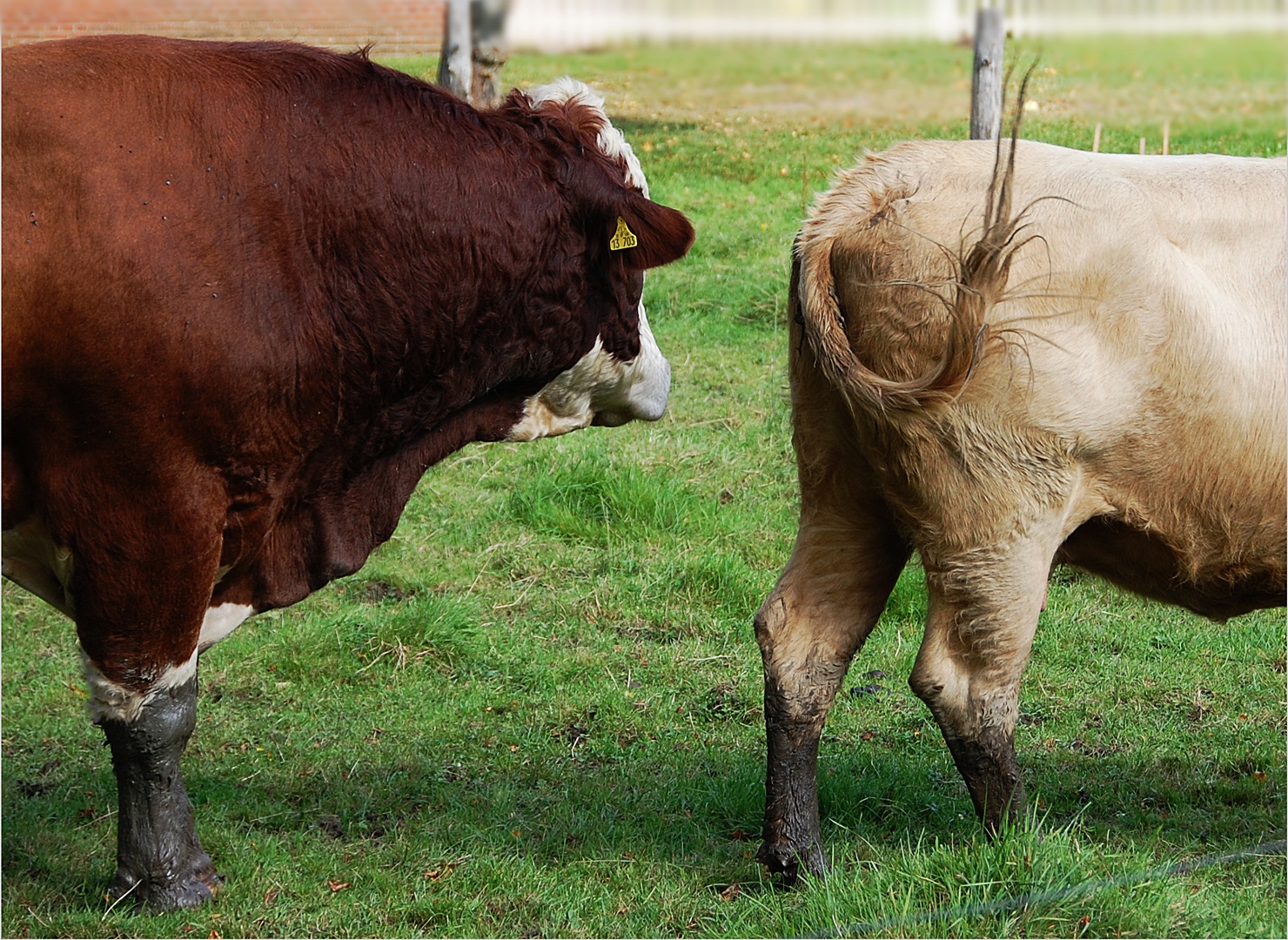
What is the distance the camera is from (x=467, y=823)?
4086mm

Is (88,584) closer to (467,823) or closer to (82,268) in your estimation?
(82,268)

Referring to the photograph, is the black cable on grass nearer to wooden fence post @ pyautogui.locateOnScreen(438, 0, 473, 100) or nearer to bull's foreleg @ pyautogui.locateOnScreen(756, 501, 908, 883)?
bull's foreleg @ pyautogui.locateOnScreen(756, 501, 908, 883)

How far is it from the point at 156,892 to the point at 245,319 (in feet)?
5.13

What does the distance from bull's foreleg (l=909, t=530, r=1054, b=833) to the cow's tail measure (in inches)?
19.0

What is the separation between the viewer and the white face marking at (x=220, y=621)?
3.76 metres

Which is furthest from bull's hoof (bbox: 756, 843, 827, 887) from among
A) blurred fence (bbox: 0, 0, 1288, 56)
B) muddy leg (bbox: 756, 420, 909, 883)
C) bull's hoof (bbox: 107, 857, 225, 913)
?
blurred fence (bbox: 0, 0, 1288, 56)

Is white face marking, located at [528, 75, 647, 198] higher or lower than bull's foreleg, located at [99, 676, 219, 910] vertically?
higher

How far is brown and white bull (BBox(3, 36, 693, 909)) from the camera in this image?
10.1 ft

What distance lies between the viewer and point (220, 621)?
3.79 m

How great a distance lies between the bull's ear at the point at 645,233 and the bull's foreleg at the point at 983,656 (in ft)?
A: 3.91

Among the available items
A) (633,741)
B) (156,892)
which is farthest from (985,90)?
(156,892)

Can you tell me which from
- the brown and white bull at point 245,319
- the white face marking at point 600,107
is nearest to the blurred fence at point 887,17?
the brown and white bull at point 245,319

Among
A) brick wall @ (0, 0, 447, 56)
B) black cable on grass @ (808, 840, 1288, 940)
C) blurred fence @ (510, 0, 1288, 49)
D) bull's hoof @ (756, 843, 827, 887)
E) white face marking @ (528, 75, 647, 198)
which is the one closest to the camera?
blurred fence @ (510, 0, 1288, 49)

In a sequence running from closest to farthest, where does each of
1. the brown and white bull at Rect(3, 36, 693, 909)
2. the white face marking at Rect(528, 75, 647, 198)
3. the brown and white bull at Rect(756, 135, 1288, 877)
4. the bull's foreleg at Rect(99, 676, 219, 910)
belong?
the brown and white bull at Rect(3, 36, 693, 909)
the brown and white bull at Rect(756, 135, 1288, 877)
the bull's foreleg at Rect(99, 676, 219, 910)
the white face marking at Rect(528, 75, 647, 198)
